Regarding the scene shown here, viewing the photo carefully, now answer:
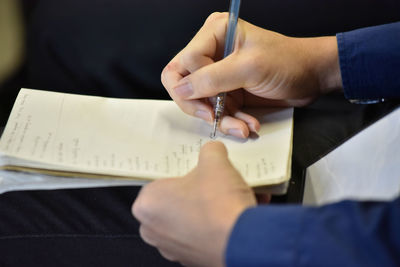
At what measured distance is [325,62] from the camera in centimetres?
73

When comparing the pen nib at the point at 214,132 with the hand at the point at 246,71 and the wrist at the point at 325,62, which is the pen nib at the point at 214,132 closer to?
the hand at the point at 246,71

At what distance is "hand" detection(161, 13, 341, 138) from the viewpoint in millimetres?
647

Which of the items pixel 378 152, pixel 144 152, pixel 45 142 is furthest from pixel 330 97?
pixel 45 142

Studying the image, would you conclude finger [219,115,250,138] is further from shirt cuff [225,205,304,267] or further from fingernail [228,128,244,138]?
shirt cuff [225,205,304,267]

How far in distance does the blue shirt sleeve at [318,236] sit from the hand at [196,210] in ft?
0.09

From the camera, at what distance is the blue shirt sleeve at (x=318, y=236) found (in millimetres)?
403

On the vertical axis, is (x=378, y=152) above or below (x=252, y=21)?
below

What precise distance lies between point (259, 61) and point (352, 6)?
0.34 meters

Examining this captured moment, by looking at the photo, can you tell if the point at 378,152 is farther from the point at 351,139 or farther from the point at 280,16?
the point at 280,16

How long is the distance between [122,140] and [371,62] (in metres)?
0.38

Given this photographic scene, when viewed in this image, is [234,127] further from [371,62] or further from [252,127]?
[371,62]

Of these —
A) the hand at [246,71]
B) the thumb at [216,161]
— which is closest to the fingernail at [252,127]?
the hand at [246,71]

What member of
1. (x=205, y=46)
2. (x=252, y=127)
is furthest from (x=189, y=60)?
(x=252, y=127)

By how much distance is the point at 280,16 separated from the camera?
2.95 feet
